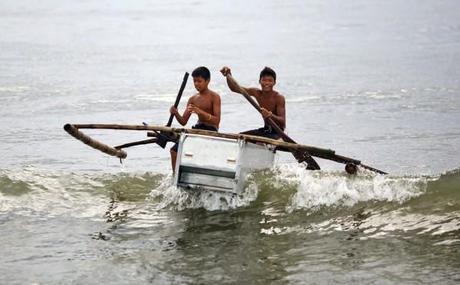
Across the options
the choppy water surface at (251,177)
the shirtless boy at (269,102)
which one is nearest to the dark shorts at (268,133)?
the shirtless boy at (269,102)

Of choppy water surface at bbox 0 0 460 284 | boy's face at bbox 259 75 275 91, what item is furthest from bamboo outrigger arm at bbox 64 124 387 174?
boy's face at bbox 259 75 275 91

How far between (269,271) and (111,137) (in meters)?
8.01

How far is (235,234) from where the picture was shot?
26.9 ft

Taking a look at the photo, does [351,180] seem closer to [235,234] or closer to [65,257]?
[235,234]

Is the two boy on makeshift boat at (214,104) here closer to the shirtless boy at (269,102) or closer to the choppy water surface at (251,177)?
the shirtless boy at (269,102)

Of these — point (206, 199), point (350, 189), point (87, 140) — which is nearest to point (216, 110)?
point (206, 199)

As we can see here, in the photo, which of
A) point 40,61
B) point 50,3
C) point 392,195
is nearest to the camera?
point 392,195

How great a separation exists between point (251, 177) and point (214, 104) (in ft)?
3.36

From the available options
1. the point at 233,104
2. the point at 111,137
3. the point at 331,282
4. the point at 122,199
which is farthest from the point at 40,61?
the point at 331,282

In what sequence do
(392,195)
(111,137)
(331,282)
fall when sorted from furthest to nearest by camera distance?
(111,137) → (392,195) → (331,282)

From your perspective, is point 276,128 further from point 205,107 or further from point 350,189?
point 350,189

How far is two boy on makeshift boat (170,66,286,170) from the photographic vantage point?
9.03 meters

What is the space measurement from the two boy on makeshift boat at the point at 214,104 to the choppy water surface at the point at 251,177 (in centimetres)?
70

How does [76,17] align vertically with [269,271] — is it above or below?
above
